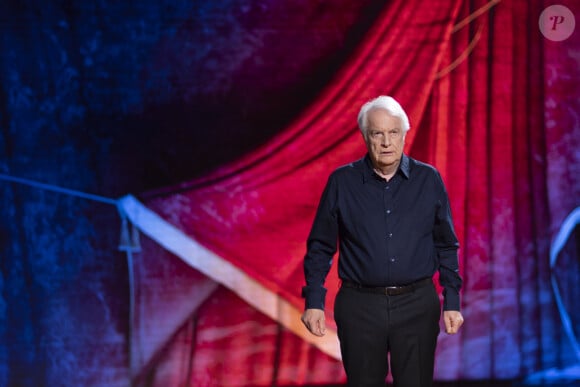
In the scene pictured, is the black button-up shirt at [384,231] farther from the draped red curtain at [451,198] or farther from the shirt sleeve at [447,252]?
the draped red curtain at [451,198]

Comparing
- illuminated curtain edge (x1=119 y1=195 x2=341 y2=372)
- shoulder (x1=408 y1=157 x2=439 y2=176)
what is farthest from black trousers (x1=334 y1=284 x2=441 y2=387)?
illuminated curtain edge (x1=119 y1=195 x2=341 y2=372)

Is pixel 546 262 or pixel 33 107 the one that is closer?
pixel 33 107

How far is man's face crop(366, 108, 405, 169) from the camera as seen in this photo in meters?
1.93

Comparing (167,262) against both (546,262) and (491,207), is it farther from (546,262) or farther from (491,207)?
(546,262)

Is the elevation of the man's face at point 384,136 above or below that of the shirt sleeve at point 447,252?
above

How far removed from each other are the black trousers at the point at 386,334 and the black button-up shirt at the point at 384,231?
6 cm

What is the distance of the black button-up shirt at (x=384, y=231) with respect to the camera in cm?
196

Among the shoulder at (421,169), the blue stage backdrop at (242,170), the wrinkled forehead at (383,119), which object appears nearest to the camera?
the wrinkled forehead at (383,119)

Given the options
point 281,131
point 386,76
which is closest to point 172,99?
point 281,131

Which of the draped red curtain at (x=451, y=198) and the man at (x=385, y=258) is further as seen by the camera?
the draped red curtain at (x=451, y=198)

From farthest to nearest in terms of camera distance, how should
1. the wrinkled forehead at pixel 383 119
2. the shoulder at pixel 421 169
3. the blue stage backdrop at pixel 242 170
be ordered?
the blue stage backdrop at pixel 242 170, the shoulder at pixel 421 169, the wrinkled forehead at pixel 383 119

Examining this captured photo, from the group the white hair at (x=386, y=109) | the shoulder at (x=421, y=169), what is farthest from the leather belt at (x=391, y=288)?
the white hair at (x=386, y=109)

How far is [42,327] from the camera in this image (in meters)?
3.10

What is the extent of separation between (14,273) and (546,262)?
2.68 m
